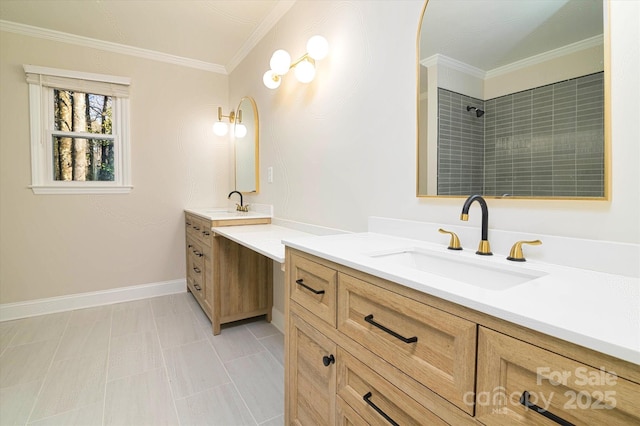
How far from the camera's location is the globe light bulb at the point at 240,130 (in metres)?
3.21

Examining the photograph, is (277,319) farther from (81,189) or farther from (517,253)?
(81,189)

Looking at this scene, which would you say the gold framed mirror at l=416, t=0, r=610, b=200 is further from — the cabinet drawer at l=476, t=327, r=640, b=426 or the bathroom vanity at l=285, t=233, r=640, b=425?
the cabinet drawer at l=476, t=327, r=640, b=426

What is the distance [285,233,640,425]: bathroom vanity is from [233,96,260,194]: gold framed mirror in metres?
1.88

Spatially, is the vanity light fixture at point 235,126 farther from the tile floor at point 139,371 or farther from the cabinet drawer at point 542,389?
the cabinet drawer at point 542,389

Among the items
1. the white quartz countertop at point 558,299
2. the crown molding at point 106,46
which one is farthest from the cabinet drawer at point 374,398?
the crown molding at point 106,46

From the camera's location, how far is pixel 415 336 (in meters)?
0.76

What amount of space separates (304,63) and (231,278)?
170 cm

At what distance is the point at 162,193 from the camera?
3396mm

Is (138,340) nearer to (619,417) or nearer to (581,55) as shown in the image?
(619,417)

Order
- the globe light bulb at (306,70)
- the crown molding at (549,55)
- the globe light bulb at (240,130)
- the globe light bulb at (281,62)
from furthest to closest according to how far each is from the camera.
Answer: the globe light bulb at (240,130) → the globe light bulb at (281,62) → the globe light bulb at (306,70) → the crown molding at (549,55)

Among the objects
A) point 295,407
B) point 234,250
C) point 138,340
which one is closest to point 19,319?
point 138,340

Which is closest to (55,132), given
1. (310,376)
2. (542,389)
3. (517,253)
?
(310,376)

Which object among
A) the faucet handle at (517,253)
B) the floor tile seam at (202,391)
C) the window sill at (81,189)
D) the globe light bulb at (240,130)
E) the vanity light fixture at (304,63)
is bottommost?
the floor tile seam at (202,391)

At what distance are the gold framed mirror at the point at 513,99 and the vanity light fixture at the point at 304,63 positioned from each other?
2.40 ft
